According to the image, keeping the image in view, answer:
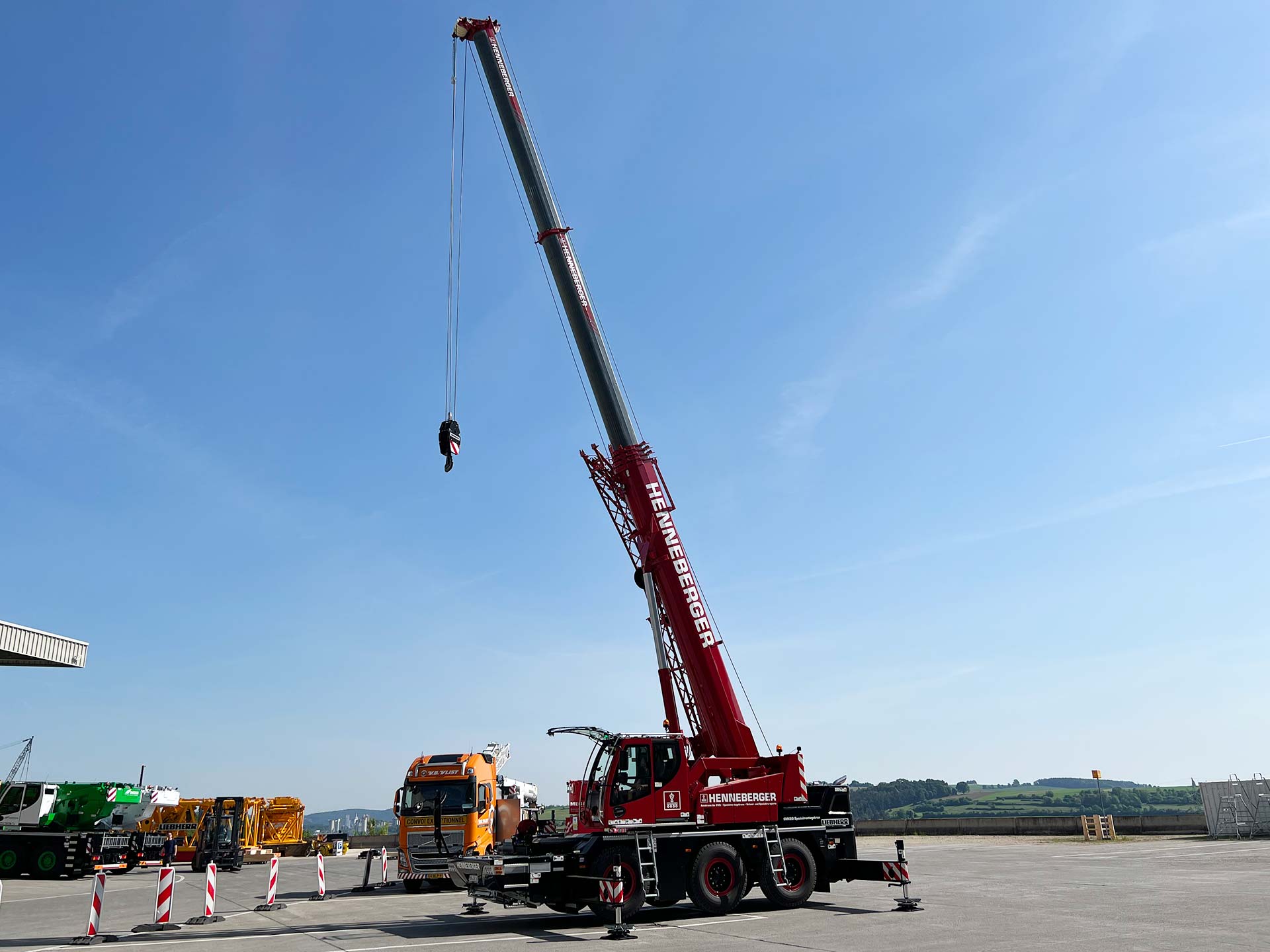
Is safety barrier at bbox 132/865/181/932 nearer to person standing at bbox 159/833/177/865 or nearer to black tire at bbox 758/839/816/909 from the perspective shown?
black tire at bbox 758/839/816/909

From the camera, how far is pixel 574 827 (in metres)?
15.4

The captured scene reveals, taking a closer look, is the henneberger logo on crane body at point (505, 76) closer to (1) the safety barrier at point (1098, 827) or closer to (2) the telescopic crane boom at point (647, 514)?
(2) the telescopic crane boom at point (647, 514)

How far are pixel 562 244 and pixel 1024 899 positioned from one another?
15617 mm

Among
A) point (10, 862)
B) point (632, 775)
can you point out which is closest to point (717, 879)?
point (632, 775)

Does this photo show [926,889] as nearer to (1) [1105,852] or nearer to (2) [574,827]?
(2) [574,827]

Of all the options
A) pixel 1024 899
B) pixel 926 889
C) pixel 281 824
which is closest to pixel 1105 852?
pixel 926 889

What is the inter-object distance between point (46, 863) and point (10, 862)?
1.17 metres

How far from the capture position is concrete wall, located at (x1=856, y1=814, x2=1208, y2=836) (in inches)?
1612

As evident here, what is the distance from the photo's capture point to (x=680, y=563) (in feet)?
54.4

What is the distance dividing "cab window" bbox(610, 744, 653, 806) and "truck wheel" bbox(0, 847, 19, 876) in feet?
81.4

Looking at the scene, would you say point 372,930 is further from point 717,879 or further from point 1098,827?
point 1098,827

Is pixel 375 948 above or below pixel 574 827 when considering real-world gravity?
below

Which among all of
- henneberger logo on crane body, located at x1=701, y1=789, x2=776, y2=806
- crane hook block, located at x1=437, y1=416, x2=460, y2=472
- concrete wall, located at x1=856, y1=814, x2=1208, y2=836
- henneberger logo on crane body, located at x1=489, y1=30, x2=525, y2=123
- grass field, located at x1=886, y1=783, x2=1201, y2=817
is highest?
henneberger logo on crane body, located at x1=489, y1=30, x2=525, y2=123

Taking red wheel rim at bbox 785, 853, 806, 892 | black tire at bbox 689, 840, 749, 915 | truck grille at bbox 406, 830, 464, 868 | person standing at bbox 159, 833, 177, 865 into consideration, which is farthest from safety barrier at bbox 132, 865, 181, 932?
person standing at bbox 159, 833, 177, 865
